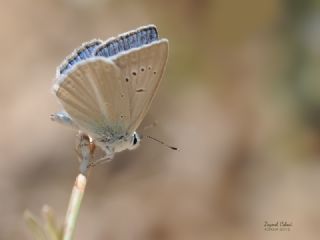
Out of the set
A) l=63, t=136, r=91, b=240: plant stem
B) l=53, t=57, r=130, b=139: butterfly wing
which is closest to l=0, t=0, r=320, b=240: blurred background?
l=53, t=57, r=130, b=139: butterfly wing

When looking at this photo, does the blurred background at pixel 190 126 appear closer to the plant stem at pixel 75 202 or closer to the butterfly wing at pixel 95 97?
the butterfly wing at pixel 95 97

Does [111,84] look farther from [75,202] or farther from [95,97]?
[75,202]

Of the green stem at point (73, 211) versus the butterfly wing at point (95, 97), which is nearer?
the green stem at point (73, 211)

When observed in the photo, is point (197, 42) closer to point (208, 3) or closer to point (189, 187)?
point (208, 3)

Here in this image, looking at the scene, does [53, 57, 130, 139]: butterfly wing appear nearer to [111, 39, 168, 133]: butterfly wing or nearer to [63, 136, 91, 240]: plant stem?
[111, 39, 168, 133]: butterfly wing

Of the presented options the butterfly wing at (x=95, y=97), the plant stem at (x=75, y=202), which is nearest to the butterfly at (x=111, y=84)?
the butterfly wing at (x=95, y=97)
